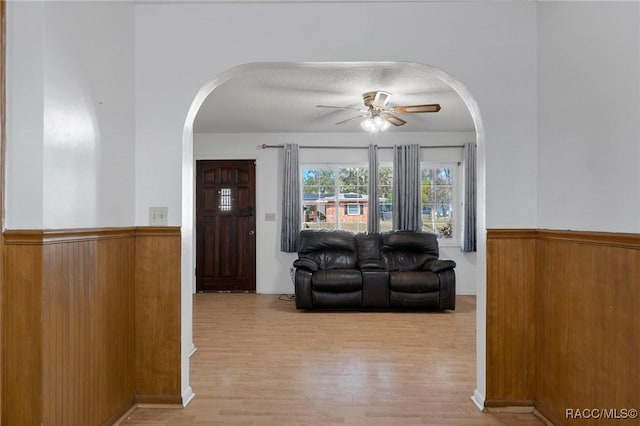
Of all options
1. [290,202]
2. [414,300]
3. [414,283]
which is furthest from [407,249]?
[290,202]

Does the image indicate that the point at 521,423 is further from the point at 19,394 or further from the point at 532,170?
the point at 19,394

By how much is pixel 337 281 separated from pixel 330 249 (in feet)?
2.38

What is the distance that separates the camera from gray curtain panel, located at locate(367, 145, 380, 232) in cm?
573

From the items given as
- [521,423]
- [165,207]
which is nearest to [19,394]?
[165,207]

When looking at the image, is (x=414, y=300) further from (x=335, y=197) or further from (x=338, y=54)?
(x=338, y=54)

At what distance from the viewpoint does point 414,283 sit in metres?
4.70

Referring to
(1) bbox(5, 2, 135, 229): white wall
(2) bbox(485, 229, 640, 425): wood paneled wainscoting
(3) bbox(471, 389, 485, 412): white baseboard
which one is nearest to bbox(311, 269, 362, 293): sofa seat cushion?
(3) bbox(471, 389, 485, 412): white baseboard

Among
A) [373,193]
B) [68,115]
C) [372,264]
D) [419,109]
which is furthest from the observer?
[373,193]

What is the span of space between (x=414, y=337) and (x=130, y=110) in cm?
308

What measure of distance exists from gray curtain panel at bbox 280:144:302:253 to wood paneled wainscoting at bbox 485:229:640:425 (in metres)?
3.65

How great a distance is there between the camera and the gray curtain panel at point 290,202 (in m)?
5.70

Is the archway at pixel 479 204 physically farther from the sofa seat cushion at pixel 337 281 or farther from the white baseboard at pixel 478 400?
the sofa seat cushion at pixel 337 281

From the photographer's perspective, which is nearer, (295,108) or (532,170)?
(532,170)

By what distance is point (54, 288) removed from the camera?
1.65m
